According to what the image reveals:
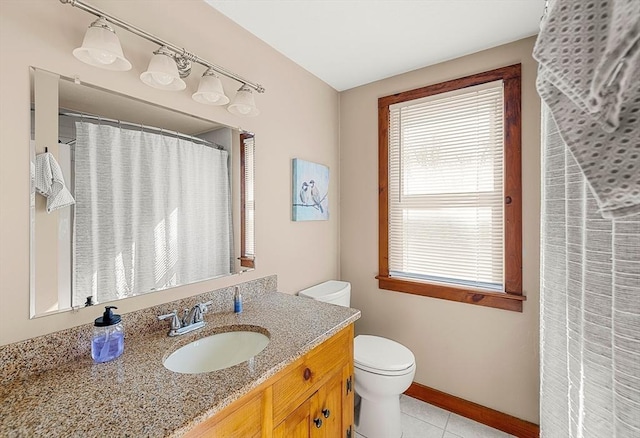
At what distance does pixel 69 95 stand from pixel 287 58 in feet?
4.39

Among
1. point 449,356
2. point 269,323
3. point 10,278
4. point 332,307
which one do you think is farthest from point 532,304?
point 10,278

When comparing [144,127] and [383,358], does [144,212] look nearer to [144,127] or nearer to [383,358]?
[144,127]

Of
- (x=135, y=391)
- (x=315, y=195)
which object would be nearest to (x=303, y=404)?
(x=135, y=391)

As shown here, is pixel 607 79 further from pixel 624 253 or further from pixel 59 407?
pixel 59 407

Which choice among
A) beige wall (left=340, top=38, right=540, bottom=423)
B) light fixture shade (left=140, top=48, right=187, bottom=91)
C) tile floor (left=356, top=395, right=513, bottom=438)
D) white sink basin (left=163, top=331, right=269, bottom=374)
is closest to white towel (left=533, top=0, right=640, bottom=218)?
white sink basin (left=163, top=331, right=269, bottom=374)

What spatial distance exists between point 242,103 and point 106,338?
3.89 ft

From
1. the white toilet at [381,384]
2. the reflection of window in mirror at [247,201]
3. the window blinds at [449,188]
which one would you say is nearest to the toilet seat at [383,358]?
the white toilet at [381,384]

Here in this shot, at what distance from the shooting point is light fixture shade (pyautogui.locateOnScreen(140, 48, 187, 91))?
3.56 feet

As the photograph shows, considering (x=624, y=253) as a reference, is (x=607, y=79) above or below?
above

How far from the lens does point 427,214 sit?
2045 millimetres

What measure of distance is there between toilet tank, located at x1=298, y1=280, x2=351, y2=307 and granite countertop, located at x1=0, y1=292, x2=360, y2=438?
2.53 feet

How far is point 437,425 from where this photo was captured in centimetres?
179

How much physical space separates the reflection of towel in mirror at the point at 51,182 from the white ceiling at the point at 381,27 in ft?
3.54

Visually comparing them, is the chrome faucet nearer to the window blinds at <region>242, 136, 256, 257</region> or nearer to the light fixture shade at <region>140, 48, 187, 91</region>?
the window blinds at <region>242, 136, 256, 257</region>
